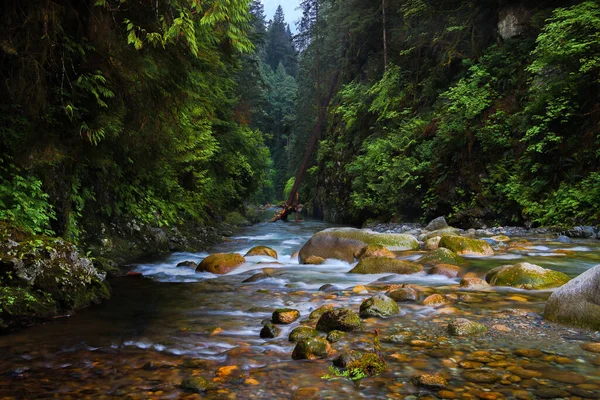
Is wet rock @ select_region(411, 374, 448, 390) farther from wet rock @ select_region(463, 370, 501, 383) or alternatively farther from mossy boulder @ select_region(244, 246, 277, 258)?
mossy boulder @ select_region(244, 246, 277, 258)

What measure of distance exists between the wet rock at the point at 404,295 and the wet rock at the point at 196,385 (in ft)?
9.04

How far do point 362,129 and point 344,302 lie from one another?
17964 mm

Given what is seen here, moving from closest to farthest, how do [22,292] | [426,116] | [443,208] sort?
[22,292]
[443,208]
[426,116]

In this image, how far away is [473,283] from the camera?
5676 mm

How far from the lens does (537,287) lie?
520cm

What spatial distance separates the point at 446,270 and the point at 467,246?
1707 mm

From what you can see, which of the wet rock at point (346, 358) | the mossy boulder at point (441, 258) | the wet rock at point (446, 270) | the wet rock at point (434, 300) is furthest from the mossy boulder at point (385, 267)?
the wet rock at point (346, 358)

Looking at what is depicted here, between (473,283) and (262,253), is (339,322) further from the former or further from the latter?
(262,253)

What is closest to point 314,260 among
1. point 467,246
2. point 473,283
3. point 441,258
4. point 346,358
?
point 441,258

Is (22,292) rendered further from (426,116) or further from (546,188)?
(426,116)

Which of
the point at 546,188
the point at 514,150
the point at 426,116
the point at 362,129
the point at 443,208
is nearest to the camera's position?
the point at 546,188

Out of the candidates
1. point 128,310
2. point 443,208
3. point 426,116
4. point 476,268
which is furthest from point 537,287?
point 426,116

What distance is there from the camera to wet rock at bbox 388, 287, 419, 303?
16.3 ft

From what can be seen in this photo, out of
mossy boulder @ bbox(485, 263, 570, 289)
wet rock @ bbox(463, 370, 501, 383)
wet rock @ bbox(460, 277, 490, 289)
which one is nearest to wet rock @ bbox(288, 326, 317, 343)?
wet rock @ bbox(463, 370, 501, 383)
